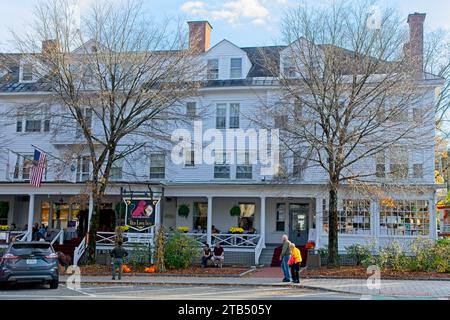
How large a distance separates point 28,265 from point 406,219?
19.6 meters

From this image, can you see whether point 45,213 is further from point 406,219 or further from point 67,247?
point 406,219

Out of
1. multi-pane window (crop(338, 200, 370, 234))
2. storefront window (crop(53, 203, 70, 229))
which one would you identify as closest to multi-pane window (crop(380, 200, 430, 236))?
multi-pane window (crop(338, 200, 370, 234))

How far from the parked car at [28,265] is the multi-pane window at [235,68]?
1784 centimetres

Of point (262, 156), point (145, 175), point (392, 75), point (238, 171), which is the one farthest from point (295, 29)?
point (145, 175)

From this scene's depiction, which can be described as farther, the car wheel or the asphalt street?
the car wheel

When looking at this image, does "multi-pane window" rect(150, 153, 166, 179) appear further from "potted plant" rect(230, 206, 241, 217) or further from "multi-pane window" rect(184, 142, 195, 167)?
"potted plant" rect(230, 206, 241, 217)

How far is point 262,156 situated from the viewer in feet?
90.8

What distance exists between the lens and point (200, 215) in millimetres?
30797

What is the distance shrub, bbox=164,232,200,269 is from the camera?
2170 centimetres

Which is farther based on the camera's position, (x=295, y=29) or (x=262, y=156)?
(x=262, y=156)

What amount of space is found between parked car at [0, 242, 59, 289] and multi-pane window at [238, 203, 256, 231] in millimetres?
15590

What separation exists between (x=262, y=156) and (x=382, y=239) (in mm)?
7898

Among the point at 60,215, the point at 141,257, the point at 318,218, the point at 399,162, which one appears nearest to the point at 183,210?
the point at 141,257
